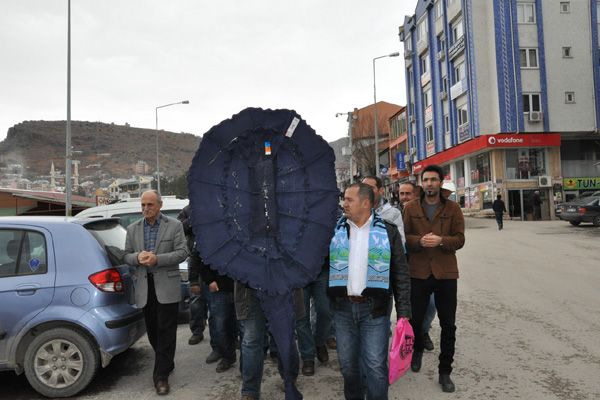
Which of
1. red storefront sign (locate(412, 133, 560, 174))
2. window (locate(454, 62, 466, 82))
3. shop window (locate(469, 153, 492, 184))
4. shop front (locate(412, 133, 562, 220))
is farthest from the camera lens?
window (locate(454, 62, 466, 82))

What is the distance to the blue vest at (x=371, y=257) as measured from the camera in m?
3.26

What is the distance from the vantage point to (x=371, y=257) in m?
3.28

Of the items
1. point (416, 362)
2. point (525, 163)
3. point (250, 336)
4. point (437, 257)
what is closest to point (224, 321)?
point (250, 336)

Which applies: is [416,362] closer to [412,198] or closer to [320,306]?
[320,306]

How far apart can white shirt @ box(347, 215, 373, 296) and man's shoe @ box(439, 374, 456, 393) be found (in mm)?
1497

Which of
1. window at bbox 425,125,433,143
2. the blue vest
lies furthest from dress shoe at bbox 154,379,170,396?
window at bbox 425,125,433,143

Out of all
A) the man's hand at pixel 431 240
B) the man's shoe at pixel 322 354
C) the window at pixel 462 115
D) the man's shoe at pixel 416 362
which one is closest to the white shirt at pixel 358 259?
the man's hand at pixel 431 240

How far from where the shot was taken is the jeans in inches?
161

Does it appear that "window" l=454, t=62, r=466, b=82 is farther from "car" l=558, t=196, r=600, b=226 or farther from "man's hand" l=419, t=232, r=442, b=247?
"man's hand" l=419, t=232, r=442, b=247

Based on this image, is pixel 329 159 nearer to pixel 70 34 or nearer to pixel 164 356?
pixel 164 356

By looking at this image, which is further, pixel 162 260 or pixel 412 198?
pixel 412 198

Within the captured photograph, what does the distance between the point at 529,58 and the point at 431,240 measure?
30.0 metres

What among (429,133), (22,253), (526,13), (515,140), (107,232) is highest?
(526,13)

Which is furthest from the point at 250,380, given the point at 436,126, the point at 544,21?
the point at 436,126
